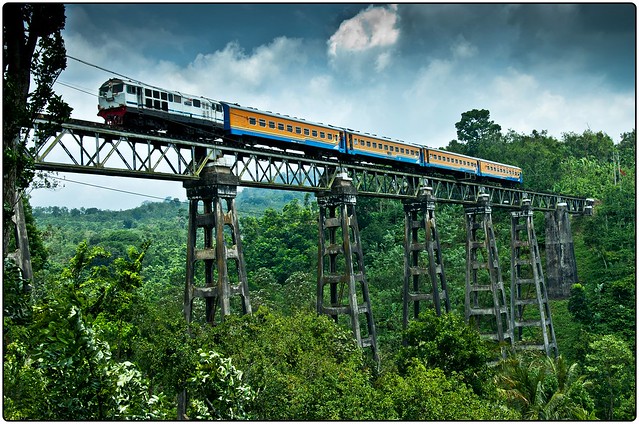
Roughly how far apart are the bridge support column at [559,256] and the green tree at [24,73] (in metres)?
51.0

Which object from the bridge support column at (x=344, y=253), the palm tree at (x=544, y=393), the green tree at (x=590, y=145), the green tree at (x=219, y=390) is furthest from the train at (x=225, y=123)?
the green tree at (x=590, y=145)

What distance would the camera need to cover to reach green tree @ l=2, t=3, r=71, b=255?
33.3ft

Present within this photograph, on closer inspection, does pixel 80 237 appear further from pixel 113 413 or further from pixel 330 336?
pixel 113 413

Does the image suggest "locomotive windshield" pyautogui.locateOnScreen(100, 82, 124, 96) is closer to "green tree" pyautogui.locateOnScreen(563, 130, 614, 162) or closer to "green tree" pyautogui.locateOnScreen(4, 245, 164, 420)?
"green tree" pyautogui.locateOnScreen(4, 245, 164, 420)

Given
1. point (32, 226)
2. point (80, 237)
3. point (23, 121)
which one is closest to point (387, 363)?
point (23, 121)

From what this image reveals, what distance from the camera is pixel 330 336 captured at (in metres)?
22.0

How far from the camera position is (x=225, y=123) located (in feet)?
79.6

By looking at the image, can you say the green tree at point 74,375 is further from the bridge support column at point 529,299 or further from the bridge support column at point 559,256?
the bridge support column at point 559,256

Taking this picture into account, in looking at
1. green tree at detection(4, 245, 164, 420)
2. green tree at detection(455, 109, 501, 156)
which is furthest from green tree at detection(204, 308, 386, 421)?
green tree at detection(455, 109, 501, 156)

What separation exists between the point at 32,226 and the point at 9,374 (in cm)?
3163

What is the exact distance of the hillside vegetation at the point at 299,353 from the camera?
10.3 metres

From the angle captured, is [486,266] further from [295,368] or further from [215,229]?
[215,229]

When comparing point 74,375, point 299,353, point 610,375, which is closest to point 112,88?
point 299,353

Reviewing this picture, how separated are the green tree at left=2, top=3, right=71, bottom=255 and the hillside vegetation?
1925 millimetres
